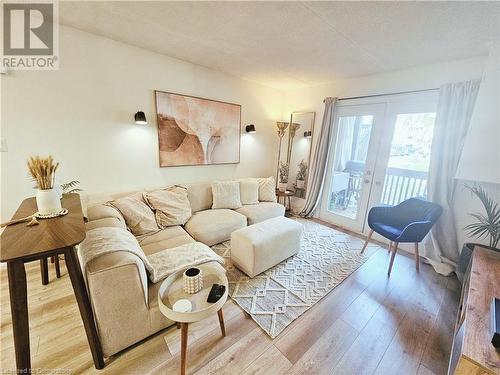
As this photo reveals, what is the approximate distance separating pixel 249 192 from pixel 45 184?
2.61 m

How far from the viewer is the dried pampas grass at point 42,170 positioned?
3.96 ft

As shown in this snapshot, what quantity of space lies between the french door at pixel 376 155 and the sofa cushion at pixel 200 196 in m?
2.21

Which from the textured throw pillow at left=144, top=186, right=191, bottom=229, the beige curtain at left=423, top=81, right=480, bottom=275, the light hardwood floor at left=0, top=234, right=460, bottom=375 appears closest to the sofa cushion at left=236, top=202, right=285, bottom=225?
the textured throw pillow at left=144, top=186, right=191, bottom=229

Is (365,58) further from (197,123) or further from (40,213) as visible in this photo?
(40,213)

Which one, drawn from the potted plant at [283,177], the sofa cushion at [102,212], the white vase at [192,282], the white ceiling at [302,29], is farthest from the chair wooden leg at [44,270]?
the potted plant at [283,177]

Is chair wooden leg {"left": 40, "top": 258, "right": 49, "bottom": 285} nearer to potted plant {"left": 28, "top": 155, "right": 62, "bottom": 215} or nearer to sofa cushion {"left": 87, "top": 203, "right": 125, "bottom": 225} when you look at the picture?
sofa cushion {"left": 87, "top": 203, "right": 125, "bottom": 225}

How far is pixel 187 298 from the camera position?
1.33m

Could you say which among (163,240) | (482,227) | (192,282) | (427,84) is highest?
(427,84)

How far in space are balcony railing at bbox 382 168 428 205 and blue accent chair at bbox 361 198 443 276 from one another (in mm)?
291

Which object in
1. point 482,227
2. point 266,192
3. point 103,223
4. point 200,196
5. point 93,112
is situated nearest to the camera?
point 103,223

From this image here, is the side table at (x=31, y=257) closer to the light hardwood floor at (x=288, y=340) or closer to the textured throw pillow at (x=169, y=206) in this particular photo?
the light hardwood floor at (x=288, y=340)

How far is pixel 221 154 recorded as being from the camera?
357 cm

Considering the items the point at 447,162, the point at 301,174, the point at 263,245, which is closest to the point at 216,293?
the point at 263,245

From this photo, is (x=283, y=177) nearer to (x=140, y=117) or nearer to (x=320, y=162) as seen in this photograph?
(x=320, y=162)
